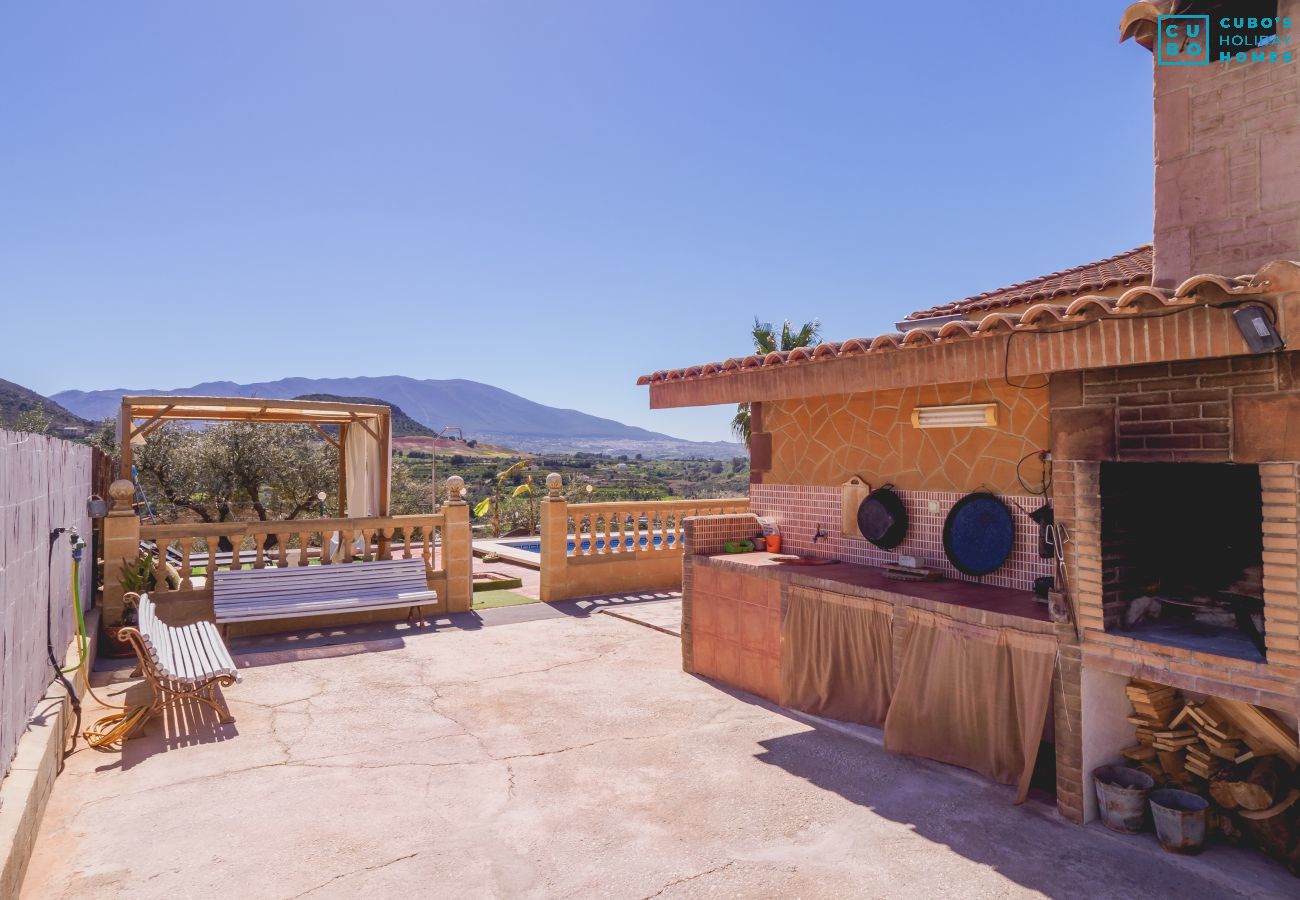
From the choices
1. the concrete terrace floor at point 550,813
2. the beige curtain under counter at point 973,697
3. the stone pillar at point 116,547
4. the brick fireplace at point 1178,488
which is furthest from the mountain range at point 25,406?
the brick fireplace at point 1178,488

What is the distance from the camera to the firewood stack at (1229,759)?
372cm

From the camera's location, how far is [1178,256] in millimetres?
4434

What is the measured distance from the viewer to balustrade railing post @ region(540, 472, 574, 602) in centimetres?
1096

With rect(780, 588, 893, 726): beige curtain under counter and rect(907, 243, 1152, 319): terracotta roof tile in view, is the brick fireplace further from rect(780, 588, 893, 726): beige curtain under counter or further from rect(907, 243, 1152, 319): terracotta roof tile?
rect(907, 243, 1152, 319): terracotta roof tile

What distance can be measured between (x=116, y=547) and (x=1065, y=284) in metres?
10.8

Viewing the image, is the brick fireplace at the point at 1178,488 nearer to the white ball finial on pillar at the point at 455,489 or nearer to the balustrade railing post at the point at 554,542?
the balustrade railing post at the point at 554,542

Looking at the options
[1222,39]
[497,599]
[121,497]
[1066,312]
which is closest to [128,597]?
[121,497]

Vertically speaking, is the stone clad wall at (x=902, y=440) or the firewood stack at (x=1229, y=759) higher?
the stone clad wall at (x=902, y=440)

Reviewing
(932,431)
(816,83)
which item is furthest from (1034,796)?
(816,83)

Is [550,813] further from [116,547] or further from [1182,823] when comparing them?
[116,547]

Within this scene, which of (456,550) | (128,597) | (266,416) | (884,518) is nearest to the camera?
(884,518)

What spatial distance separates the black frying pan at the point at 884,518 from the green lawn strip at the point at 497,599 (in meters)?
6.11

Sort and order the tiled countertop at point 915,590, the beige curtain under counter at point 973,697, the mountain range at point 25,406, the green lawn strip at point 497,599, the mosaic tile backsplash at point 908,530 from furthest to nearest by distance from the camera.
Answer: the mountain range at point 25,406, the green lawn strip at point 497,599, the mosaic tile backsplash at point 908,530, the tiled countertop at point 915,590, the beige curtain under counter at point 973,697

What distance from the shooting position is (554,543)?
1100 centimetres
